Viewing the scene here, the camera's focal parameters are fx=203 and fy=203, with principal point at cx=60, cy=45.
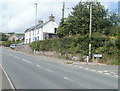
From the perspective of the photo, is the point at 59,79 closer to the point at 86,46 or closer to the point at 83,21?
the point at 86,46

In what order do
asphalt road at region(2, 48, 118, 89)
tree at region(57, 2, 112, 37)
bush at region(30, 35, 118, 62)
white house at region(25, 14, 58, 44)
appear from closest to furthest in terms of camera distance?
asphalt road at region(2, 48, 118, 89), bush at region(30, 35, 118, 62), tree at region(57, 2, 112, 37), white house at region(25, 14, 58, 44)

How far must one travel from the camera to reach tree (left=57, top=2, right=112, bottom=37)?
126 ft

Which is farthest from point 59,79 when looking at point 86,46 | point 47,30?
point 47,30

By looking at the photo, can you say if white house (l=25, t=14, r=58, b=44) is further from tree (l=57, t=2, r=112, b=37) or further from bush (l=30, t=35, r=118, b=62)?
bush (l=30, t=35, r=118, b=62)

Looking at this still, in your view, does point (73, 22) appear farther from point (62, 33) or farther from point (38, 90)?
point (38, 90)

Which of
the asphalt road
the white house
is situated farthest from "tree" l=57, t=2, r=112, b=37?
the asphalt road

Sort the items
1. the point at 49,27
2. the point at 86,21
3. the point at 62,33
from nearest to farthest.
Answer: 1. the point at 86,21
2. the point at 62,33
3. the point at 49,27

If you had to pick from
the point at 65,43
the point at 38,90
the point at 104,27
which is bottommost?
the point at 38,90

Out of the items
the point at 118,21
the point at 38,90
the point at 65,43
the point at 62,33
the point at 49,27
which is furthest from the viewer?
the point at 49,27

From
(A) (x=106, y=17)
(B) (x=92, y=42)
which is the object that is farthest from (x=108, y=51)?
(A) (x=106, y=17)

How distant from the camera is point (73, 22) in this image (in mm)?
39344

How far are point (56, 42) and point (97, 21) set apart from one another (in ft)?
30.6

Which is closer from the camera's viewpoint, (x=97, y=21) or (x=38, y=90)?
(x=38, y=90)

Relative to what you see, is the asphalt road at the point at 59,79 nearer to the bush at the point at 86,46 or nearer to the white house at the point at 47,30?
the bush at the point at 86,46
